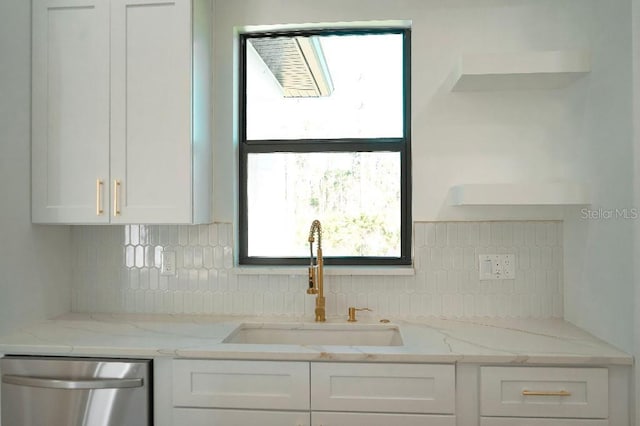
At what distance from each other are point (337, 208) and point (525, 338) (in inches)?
41.6

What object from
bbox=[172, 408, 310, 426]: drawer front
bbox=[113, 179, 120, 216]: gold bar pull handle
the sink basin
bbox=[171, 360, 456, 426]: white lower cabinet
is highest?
bbox=[113, 179, 120, 216]: gold bar pull handle

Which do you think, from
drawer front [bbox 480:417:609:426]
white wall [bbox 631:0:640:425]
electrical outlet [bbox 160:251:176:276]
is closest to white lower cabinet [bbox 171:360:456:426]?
drawer front [bbox 480:417:609:426]

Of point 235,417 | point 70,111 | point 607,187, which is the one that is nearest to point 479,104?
point 607,187

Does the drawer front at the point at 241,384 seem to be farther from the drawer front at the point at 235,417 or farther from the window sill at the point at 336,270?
the window sill at the point at 336,270

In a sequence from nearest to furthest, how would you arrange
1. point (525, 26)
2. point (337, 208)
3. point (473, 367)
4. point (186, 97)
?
point (473, 367) → point (186, 97) → point (525, 26) → point (337, 208)

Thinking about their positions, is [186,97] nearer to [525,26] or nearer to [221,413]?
[221,413]

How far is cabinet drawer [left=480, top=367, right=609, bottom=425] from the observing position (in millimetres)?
1874

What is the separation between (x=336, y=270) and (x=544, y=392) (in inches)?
41.4

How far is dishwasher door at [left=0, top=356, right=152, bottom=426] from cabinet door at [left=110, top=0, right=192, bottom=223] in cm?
64

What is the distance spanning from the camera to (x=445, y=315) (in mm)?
2506

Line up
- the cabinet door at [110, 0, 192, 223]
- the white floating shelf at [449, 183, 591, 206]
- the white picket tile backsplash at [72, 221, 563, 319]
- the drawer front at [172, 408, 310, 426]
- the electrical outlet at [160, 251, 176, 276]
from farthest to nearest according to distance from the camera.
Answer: the electrical outlet at [160, 251, 176, 276], the white picket tile backsplash at [72, 221, 563, 319], the cabinet door at [110, 0, 192, 223], the white floating shelf at [449, 183, 591, 206], the drawer front at [172, 408, 310, 426]

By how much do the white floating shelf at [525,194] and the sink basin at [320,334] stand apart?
68 centimetres

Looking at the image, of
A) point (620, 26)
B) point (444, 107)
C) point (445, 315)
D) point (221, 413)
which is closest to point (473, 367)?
point (445, 315)

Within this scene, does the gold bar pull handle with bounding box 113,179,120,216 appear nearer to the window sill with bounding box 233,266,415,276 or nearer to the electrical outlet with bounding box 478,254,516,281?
the window sill with bounding box 233,266,415,276
